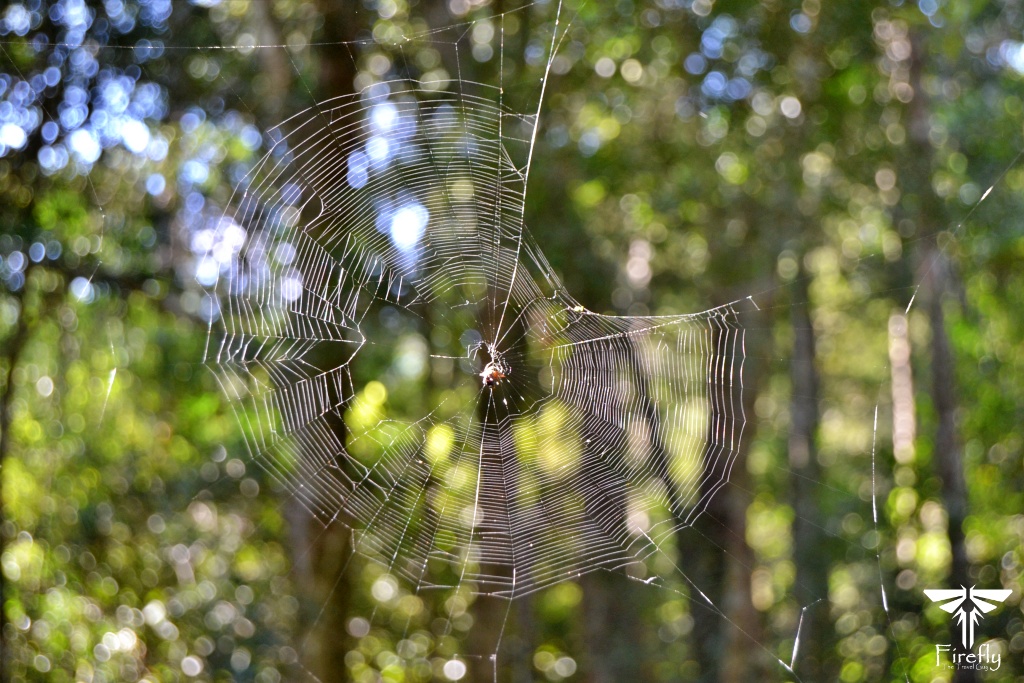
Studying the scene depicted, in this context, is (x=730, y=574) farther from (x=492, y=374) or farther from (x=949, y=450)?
(x=492, y=374)

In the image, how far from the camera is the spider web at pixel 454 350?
4410mm

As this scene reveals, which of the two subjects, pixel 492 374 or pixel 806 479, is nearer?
pixel 492 374

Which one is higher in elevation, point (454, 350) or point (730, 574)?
point (454, 350)

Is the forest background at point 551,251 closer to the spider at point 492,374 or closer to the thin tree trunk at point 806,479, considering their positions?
the thin tree trunk at point 806,479

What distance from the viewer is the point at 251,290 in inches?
185

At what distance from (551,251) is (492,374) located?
3.19ft

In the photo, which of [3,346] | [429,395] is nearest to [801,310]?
[429,395]

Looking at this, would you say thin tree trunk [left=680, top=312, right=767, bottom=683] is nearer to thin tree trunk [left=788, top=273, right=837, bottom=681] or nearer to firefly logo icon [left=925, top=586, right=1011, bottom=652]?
thin tree trunk [left=788, top=273, right=837, bottom=681]

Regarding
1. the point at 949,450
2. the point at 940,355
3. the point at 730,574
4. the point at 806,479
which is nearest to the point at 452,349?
the point at 730,574

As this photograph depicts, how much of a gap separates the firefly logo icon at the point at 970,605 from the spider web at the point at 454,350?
1.51 metres

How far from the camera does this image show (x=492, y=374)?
4.94 m

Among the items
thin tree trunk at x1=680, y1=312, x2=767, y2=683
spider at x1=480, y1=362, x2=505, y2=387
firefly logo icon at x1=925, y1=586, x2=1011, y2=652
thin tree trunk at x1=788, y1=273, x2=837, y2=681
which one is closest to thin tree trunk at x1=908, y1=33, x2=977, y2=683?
firefly logo icon at x1=925, y1=586, x2=1011, y2=652

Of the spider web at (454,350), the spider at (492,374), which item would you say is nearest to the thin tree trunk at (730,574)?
the spider web at (454,350)

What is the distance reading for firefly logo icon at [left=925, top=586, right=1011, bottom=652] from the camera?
14.8 feet
